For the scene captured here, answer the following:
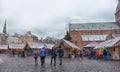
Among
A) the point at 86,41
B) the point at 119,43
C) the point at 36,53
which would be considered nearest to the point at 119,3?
the point at 86,41

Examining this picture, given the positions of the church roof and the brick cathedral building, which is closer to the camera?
the brick cathedral building

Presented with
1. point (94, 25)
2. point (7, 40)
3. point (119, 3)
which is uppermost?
point (119, 3)

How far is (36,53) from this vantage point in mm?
22516

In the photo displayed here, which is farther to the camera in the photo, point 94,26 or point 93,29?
point 94,26

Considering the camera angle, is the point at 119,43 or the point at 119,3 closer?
the point at 119,43

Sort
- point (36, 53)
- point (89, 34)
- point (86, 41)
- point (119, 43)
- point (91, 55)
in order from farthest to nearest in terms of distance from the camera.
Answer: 1. point (89, 34)
2. point (86, 41)
3. point (91, 55)
4. point (119, 43)
5. point (36, 53)

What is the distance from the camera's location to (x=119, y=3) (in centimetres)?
9375

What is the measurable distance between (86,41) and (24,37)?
3156 inches

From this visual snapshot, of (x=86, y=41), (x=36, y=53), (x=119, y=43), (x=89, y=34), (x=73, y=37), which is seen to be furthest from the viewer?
(x=89, y=34)

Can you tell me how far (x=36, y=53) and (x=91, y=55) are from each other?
21.1 meters

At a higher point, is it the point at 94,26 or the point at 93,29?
the point at 94,26

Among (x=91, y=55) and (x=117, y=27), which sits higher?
(x=117, y=27)

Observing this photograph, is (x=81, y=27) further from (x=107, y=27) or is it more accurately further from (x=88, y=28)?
(x=107, y=27)

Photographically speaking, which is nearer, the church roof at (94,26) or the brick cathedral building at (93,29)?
the brick cathedral building at (93,29)
